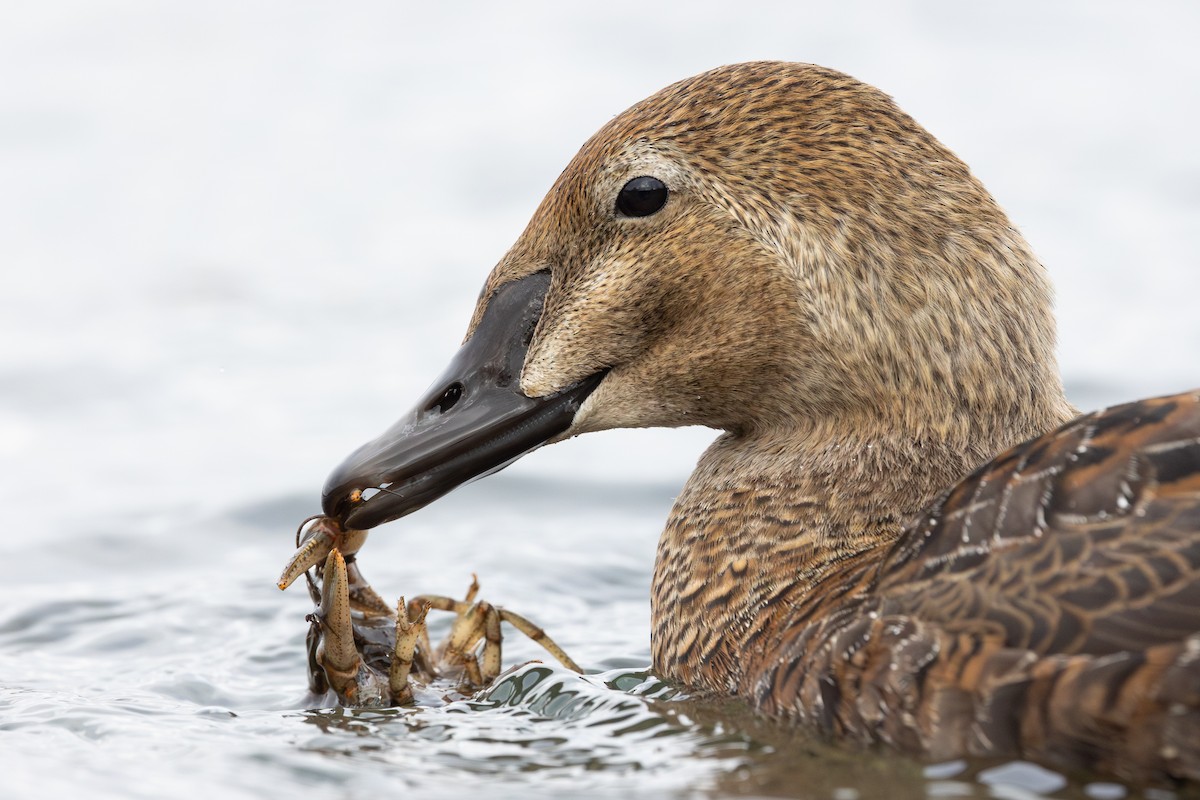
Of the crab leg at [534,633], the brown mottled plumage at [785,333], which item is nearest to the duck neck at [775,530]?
the brown mottled plumage at [785,333]

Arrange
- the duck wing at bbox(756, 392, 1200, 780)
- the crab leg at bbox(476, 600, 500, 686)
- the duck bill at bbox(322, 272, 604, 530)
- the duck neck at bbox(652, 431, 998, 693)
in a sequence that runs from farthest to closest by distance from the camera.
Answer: the crab leg at bbox(476, 600, 500, 686) < the duck bill at bbox(322, 272, 604, 530) < the duck neck at bbox(652, 431, 998, 693) < the duck wing at bbox(756, 392, 1200, 780)

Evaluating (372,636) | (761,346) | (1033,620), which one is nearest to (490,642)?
(372,636)

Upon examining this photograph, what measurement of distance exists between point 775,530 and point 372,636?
1390mm

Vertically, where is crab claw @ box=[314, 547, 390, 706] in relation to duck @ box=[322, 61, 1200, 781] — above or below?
below

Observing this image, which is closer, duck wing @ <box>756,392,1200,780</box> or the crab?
duck wing @ <box>756,392,1200,780</box>

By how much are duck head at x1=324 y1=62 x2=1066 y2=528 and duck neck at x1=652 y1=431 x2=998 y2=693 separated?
→ 0.09m

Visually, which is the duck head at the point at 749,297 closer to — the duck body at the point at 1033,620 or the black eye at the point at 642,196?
the black eye at the point at 642,196

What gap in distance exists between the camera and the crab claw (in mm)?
5855

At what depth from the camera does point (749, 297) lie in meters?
5.82

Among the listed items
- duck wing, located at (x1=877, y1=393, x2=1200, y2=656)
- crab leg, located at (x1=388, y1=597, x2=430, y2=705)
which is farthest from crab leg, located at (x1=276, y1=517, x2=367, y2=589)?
duck wing, located at (x1=877, y1=393, x2=1200, y2=656)

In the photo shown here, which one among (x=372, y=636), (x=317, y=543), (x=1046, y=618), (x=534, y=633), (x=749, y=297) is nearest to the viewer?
(x=1046, y=618)

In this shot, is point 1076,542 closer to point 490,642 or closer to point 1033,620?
point 1033,620

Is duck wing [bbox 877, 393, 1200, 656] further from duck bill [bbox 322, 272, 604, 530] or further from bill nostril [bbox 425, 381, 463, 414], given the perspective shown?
bill nostril [bbox 425, 381, 463, 414]

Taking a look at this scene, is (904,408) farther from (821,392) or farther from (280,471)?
(280,471)
